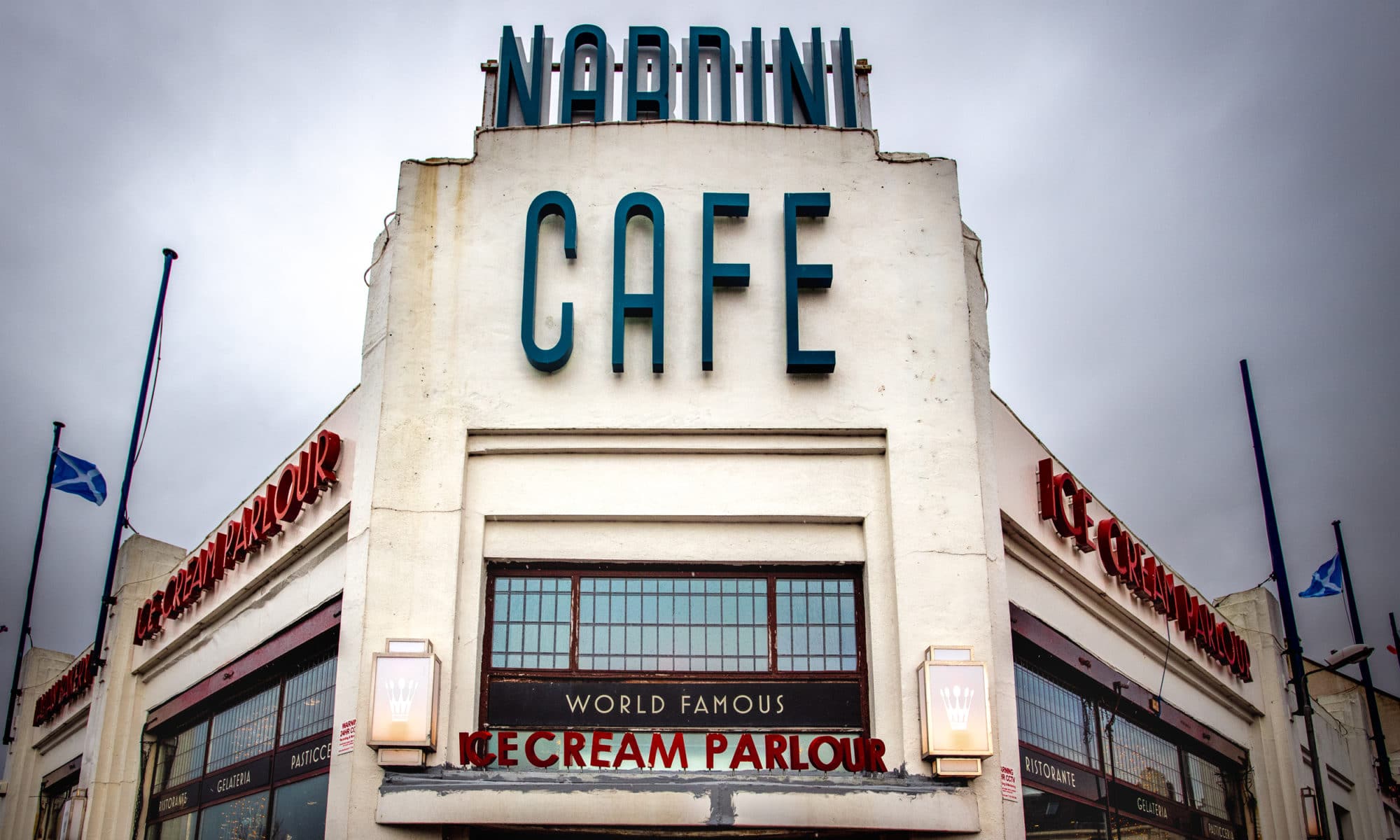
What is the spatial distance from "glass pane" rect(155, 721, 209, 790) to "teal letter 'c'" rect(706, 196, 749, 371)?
10.3 meters

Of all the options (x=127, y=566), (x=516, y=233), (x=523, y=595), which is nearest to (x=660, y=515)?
(x=523, y=595)

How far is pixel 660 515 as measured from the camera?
41.3 feet

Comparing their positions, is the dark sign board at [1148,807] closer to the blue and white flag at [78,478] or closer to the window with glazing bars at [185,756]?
the window with glazing bars at [185,756]

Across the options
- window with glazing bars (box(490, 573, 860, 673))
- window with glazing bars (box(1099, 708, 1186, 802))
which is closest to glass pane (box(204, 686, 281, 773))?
window with glazing bars (box(490, 573, 860, 673))

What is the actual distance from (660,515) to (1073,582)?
6587 mm

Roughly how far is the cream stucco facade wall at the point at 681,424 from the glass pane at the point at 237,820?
172 inches

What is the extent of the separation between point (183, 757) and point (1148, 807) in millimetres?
14482

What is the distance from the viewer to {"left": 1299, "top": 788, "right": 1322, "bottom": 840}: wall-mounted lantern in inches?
791

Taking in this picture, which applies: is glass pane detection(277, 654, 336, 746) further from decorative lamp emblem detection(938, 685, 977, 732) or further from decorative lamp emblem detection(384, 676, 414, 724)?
decorative lamp emblem detection(938, 685, 977, 732)

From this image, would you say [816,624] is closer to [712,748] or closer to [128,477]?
[712,748]

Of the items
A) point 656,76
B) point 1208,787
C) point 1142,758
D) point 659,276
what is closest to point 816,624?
point 659,276

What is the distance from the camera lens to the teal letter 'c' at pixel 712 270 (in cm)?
1288

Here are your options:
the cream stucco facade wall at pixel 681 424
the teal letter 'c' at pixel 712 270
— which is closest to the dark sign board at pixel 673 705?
the cream stucco facade wall at pixel 681 424

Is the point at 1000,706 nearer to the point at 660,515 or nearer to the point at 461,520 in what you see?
the point at 660,515
